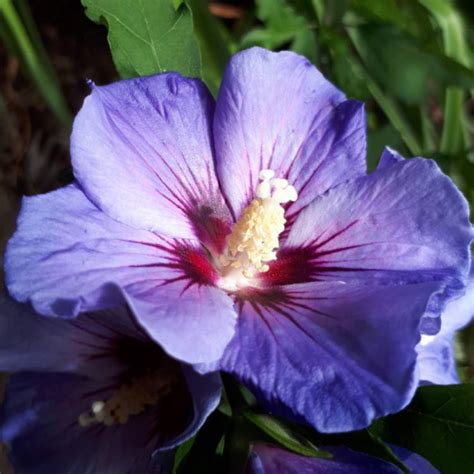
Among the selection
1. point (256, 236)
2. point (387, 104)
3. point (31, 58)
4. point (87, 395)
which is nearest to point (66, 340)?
point (87, 395)

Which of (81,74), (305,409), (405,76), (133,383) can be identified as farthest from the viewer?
(81,74)

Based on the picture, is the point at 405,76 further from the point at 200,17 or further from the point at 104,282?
the point at 104,282

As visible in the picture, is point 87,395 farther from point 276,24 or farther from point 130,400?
point 276,24

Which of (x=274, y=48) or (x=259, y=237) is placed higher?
(x=259, y=237)

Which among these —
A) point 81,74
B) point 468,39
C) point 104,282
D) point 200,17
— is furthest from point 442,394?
point 81,74

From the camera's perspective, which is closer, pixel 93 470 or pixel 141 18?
pixel 93 470
